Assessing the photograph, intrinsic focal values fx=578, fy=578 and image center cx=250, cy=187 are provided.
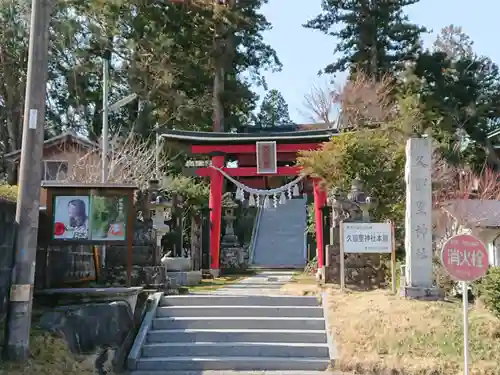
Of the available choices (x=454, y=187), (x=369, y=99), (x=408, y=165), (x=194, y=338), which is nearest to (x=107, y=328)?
(x=194, y=338)

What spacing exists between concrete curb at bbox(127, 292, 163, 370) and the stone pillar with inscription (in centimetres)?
465

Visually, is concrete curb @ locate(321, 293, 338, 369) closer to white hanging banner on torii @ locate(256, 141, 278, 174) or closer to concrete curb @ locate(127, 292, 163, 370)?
concrete curb @ locate(127, 292, 163, 370)

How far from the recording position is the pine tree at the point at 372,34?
30.4 metres

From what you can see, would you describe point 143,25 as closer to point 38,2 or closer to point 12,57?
point 12,57

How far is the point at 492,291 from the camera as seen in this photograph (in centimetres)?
999

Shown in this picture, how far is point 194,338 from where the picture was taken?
9781 mm

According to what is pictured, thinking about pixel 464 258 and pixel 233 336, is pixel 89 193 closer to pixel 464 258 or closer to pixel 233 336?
pixel 233 336

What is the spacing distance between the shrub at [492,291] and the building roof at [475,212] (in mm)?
9184

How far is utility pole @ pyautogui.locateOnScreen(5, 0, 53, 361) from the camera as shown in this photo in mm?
7199

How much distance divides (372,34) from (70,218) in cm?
2457

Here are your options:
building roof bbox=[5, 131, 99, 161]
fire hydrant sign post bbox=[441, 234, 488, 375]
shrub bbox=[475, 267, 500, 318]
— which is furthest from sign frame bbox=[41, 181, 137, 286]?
building roof bbox=[5, 131, 99, 161]

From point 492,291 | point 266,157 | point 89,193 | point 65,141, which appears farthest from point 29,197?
point 65,141

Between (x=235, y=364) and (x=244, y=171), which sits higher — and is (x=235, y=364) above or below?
below

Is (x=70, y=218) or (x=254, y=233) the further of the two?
(x=254, y=233)
